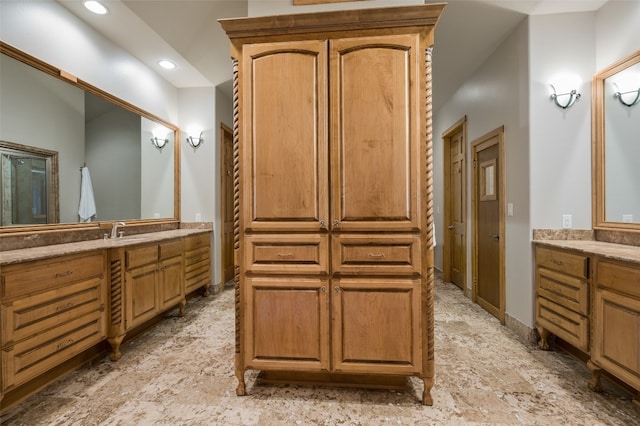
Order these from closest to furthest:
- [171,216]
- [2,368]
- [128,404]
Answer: [2,368] < [128,404] < [171,216]

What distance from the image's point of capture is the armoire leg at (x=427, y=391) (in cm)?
177

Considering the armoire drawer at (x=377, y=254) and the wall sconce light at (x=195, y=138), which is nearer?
the armoire drawer at (x=377, y=254)

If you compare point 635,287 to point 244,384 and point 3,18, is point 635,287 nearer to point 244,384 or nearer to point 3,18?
point 244,384

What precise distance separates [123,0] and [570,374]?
172 inches

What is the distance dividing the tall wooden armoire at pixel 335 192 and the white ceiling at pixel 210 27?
3.95ft

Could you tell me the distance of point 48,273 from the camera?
1854 mm

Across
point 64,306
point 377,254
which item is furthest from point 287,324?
point 64,306

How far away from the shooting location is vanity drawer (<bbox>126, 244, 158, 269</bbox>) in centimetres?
246

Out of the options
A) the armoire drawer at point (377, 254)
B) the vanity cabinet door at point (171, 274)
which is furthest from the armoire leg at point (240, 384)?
the vanity cabinet door at point (171, 274)

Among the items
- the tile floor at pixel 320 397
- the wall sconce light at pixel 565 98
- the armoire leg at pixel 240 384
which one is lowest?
the tile floor at pixel 320 397

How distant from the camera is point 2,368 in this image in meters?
1.60

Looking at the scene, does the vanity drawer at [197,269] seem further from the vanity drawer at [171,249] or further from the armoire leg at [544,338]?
the armoire leg at [544,338]

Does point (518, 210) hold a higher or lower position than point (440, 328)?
higher

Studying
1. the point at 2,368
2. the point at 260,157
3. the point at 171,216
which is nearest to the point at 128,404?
the point at 2,368
